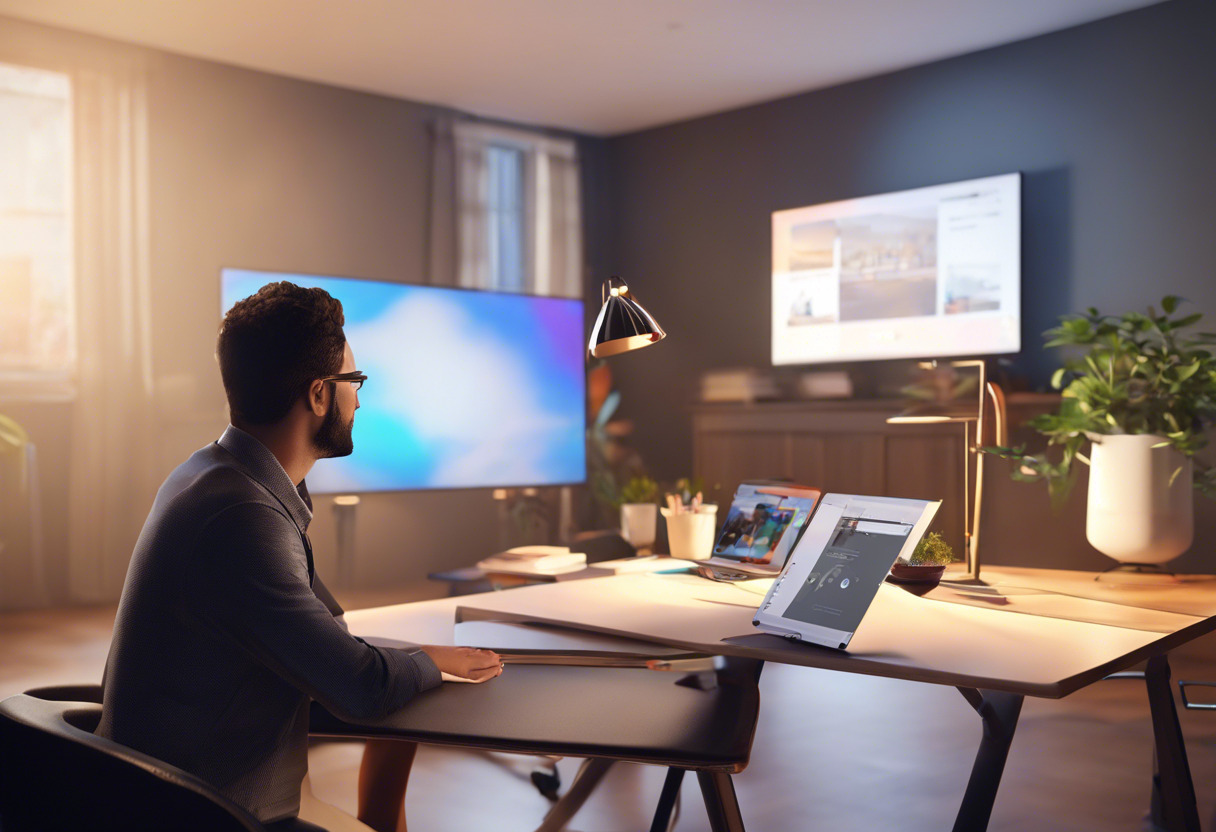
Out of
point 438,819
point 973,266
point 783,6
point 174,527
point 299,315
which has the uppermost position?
point 783,6

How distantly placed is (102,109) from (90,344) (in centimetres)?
115

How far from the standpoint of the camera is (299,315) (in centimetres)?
138

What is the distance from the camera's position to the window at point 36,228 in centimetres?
497

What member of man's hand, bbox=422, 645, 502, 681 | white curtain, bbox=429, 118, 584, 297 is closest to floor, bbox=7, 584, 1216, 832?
man's hand, bbox=422, 645, 502, 681

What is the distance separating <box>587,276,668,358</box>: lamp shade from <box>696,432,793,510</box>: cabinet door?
327cm

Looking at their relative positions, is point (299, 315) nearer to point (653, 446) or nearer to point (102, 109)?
point (102, 109)

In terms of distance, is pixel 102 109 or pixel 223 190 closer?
pixel 102 109

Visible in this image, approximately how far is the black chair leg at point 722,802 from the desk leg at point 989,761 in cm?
35

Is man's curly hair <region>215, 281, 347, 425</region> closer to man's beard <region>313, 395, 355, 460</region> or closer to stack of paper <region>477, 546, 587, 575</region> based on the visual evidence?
man's beard <region>313, 395, 355, 460</region>

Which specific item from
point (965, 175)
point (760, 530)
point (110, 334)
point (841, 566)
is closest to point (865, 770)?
point (760, 530)

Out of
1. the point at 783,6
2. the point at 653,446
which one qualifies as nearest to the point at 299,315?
the point at 783,6

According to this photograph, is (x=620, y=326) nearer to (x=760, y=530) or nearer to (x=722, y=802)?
(x=760, y=530)

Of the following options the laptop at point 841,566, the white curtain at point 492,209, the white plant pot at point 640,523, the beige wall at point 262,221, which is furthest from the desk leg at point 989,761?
the white curtain at point 492,209

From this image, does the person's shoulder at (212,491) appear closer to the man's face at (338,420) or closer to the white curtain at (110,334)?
the man's face at (338,420)
